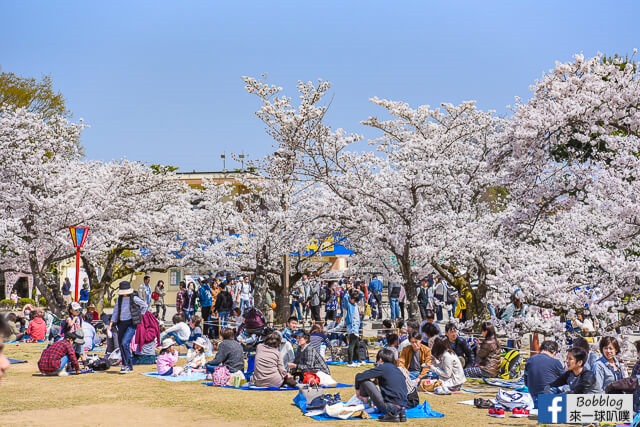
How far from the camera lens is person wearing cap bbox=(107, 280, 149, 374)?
49.0ft

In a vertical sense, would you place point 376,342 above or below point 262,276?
below

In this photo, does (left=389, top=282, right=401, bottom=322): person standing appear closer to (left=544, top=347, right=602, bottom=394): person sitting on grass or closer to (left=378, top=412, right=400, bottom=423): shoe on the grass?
(left=378, top=412, right=400, bottom=423): shoe on the grass

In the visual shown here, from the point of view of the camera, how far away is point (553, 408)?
7.64m

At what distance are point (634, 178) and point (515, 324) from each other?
Result: 354cm

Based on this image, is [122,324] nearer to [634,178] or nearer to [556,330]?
[556,330]

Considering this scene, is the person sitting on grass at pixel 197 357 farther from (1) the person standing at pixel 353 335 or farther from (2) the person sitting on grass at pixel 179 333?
(1) the person standing at pixel 353 335

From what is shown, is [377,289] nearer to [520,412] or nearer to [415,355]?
[415,355]

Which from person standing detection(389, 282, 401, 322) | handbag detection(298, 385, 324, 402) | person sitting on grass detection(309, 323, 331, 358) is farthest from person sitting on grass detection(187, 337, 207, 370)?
person standing detection(389, 282, 401, 322)

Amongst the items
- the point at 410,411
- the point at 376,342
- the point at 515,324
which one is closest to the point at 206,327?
the point at 376,342

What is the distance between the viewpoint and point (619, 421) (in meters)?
7.66

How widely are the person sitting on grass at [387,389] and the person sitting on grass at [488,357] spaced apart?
12.8 feet

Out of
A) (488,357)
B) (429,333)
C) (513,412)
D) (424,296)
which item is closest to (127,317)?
(429,333)

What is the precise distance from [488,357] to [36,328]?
13503 millimetres

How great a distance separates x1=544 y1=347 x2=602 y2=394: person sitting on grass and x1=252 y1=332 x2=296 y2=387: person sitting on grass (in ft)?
15.8
